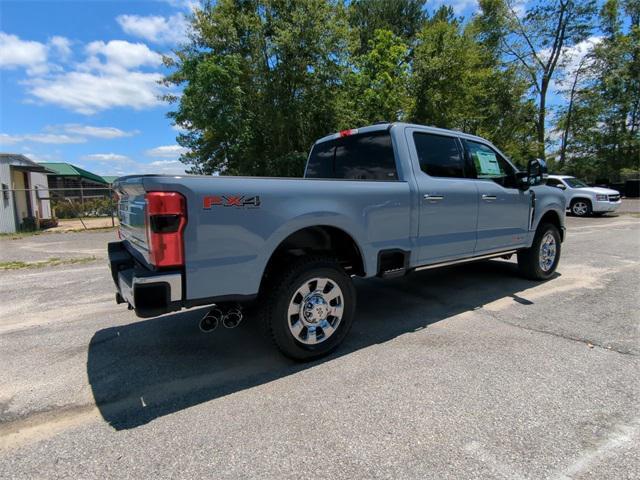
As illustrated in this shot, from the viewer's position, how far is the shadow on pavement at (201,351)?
293 cm

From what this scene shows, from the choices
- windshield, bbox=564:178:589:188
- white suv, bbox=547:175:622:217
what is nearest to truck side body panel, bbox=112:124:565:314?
white suv, bbox=547:175:622:217

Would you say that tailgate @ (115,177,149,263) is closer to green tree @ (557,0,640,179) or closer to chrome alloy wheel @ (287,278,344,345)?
chrome alloy wheel @ (287,278,344,345)

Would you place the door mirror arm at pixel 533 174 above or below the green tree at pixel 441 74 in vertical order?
below

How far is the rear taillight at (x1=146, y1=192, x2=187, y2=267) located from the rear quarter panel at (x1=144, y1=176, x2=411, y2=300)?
0.04m

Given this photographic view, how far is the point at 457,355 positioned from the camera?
3541 millimetres

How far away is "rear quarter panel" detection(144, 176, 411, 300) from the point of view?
2.73 m

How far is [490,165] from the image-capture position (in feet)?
17.3

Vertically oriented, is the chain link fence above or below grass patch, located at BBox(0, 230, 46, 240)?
above

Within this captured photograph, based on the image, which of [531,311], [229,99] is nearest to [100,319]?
[531,311]

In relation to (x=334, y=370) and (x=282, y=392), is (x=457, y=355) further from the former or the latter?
(x=282, y=392)

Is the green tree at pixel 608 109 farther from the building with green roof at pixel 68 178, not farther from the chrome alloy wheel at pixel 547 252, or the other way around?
the building with green roof at pixel 68 178

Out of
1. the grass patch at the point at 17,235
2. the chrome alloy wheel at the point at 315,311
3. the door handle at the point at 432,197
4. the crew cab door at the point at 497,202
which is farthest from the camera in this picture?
the grass patch at the point at 17,235

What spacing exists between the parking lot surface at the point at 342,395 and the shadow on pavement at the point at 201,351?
2 cm

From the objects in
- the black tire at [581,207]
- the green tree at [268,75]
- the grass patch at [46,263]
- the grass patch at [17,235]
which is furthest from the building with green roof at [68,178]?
the black tire at [581,207]
